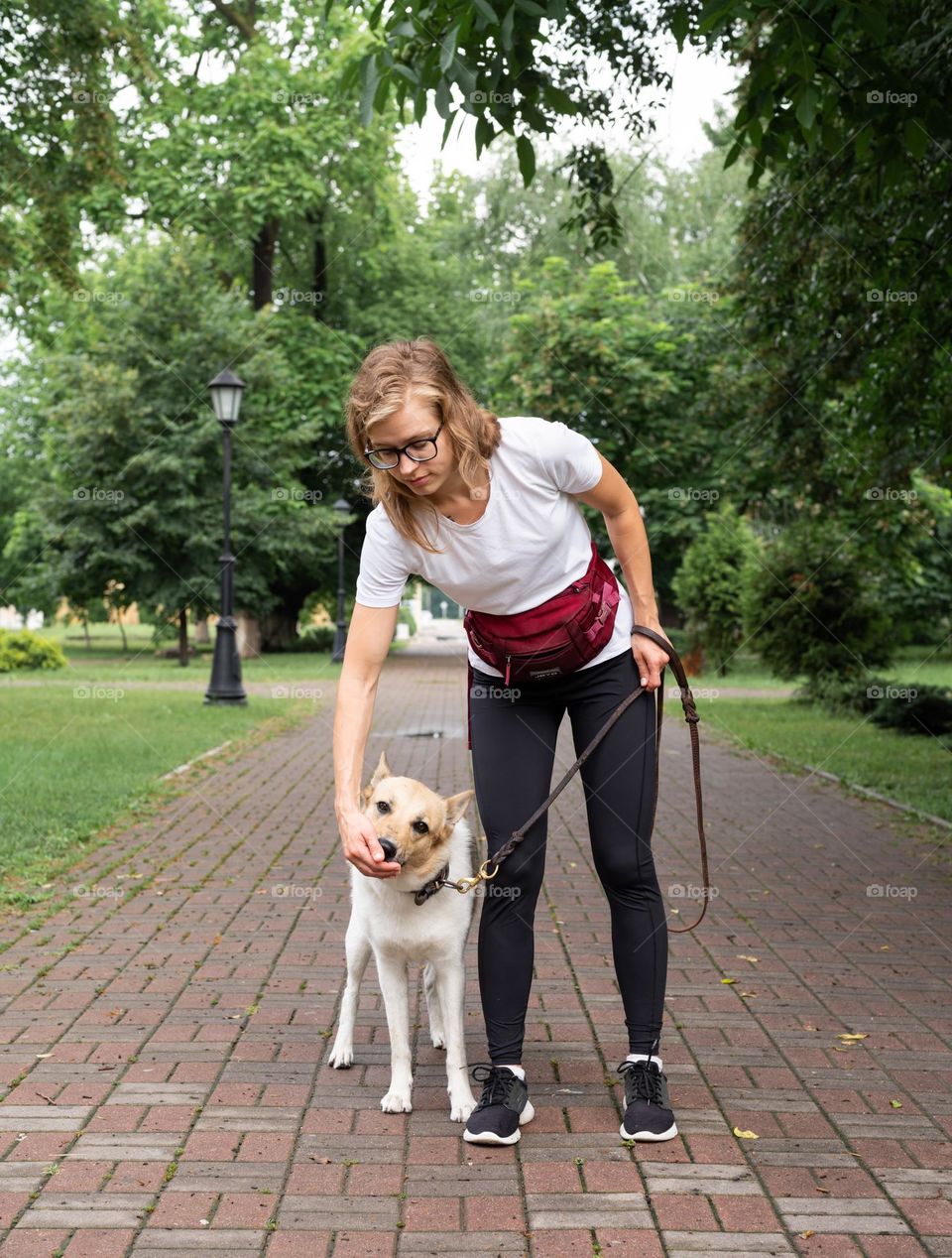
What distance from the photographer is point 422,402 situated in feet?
11.8

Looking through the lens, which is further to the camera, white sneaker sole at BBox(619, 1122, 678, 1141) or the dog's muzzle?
white sneaker sole at BBox(619, 1122, 678, 1141)

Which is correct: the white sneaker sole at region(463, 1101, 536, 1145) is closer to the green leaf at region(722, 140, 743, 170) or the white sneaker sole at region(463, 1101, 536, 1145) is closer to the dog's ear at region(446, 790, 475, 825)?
the dog's ear at region(446, 790, 475, 825)

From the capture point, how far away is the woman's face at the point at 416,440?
359 centimetres

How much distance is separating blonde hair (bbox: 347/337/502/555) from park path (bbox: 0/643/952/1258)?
1.77 metres

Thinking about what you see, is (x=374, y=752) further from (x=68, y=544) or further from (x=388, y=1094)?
(x=68, y=544)

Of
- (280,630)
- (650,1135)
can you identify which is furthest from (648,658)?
(280,630)

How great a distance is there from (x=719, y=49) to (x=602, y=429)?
917 inches

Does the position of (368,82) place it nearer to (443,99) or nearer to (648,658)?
(443,99)

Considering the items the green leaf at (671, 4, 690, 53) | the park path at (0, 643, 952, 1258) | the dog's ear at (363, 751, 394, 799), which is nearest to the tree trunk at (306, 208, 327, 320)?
the green leaf at (671, 4, 690, 53)

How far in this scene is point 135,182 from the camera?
31906mm

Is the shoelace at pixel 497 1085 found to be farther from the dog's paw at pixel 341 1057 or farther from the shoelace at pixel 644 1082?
the dog's paw at pixel 341 1057

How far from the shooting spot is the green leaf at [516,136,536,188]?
21.7 ft

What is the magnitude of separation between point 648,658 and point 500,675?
0.44 meters

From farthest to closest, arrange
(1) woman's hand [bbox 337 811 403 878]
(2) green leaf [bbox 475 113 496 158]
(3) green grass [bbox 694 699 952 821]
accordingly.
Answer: (3) green grass [bbox 694 699 952 821]
(2) green leaf [bbox 475 113 496 158]
(1) woman's hand [bbox 337 811 403 878]
